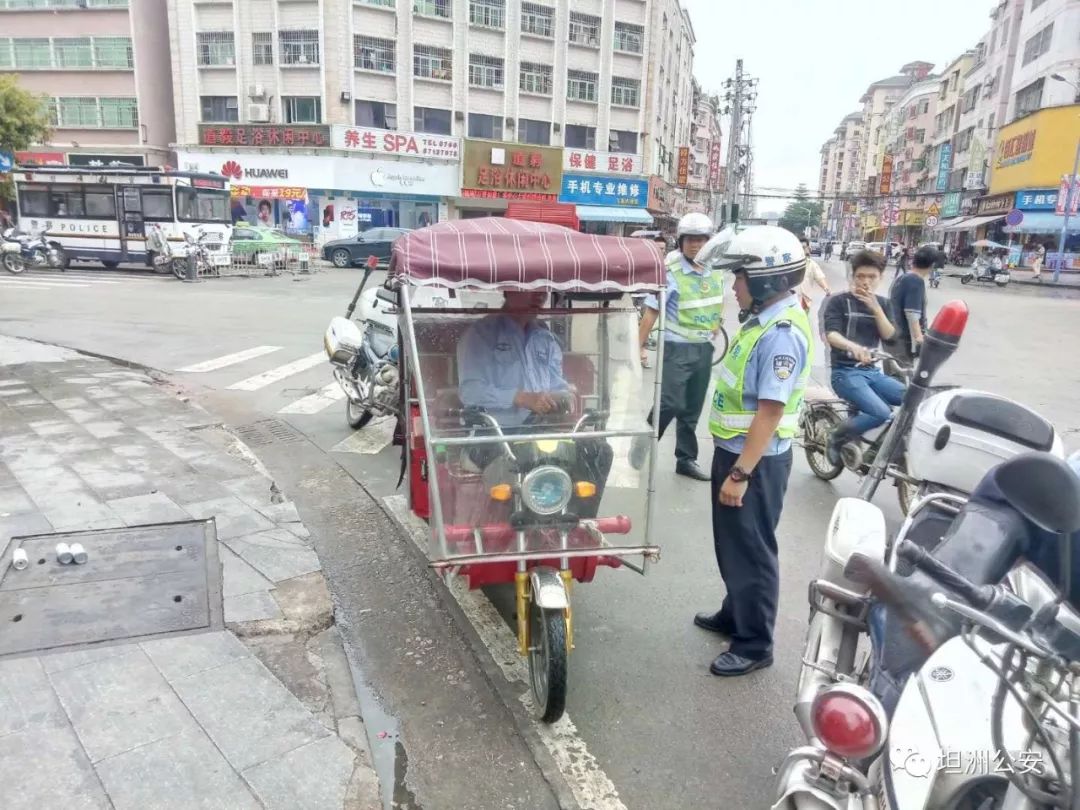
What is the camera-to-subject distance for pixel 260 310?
15.0 metres

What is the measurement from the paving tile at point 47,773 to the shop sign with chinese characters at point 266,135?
3261 cm

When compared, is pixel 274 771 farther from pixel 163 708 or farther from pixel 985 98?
pixel 985 98

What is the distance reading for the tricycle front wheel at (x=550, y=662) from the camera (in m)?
2.92

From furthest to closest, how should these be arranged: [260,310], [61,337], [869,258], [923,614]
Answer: [260,310], [61,337], [869,258], [923,614]

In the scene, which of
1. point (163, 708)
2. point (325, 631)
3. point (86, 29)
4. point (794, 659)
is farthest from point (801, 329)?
point (86, 29)

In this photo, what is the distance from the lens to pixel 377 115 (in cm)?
3394

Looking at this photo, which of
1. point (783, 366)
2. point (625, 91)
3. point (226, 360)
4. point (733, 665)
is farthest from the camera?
point (625, 91)

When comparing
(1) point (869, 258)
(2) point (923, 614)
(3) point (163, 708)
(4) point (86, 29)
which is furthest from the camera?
(4) point (86, 29)

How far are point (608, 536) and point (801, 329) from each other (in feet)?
3.93

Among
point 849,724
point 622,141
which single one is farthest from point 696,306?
point 622,141

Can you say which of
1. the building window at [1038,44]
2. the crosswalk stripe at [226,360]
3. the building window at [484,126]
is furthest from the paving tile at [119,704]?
the building window at [1038,44]

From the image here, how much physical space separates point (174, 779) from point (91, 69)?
127 feet

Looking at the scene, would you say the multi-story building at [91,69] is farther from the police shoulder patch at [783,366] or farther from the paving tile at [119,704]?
the police shoulder patch at [783,366]

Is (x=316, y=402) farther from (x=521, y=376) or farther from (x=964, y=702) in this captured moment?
(x=964, y=702)
